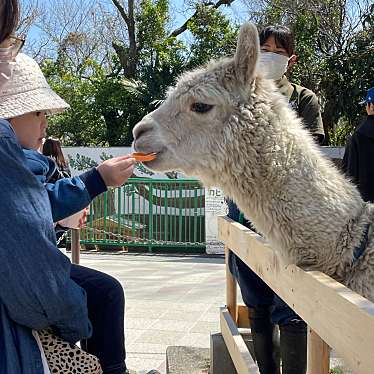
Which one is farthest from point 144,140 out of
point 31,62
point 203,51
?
point 203,51

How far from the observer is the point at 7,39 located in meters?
1.61

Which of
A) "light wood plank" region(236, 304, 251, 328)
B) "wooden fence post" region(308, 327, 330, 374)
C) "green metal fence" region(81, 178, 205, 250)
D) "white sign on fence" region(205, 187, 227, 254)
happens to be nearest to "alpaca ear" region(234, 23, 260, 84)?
"wooden fence post" region(308, 327, 330, 374)

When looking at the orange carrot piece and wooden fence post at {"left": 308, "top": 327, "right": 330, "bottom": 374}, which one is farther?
the orange carrot piece

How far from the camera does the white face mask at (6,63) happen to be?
162cm

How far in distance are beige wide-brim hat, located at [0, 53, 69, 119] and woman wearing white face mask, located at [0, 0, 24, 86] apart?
0.09 meters

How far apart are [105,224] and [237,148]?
9025 mm

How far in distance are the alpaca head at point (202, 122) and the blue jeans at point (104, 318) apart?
1.79 feet

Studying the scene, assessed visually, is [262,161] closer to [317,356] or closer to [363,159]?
[317,356]

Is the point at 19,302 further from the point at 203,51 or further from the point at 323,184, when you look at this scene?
the point at 203,51

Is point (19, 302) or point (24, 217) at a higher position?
point (24, 217)

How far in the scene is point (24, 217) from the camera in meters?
1.47

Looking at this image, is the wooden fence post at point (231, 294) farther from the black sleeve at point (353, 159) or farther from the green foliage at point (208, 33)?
the green foliage at point (208, 33)

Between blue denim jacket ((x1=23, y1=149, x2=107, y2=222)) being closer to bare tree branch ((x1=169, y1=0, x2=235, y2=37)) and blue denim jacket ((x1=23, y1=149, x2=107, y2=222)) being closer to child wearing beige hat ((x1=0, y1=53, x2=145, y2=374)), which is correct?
child wearing beige hat ((x1=0, y1=53, x2=145, y2=374))

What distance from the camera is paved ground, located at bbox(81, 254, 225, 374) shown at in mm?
5215
